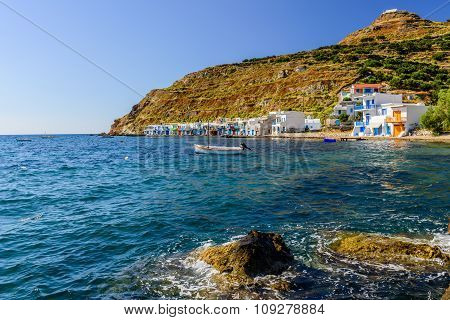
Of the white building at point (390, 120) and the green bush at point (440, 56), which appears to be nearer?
the white building at point (390, 120)

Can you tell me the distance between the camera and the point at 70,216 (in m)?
18.8

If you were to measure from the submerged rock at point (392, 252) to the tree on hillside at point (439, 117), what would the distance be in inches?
2275

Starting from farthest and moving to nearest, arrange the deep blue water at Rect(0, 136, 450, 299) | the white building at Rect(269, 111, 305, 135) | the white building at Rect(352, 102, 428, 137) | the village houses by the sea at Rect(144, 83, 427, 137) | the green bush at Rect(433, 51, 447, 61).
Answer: the green bush at Rect(433, 51, 447, 61) < the white building at Rect(269, 111, 305, 135) < the village houses by the sea at Rect(144, 83, 427, 137) < the white building at Rect(352, 102, 428, 137) < the deep blue water at Rect(0, 136, 450, 299)

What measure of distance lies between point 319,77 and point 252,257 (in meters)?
128

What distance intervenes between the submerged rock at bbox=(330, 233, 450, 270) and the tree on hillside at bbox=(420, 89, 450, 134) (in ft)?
190

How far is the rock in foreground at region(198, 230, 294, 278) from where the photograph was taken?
10.3 metres

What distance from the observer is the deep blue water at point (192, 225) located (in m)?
9.97

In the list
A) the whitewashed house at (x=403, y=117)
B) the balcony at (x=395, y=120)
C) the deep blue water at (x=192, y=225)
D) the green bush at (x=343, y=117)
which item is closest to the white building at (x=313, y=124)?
the green bush at (x=343, y=117)

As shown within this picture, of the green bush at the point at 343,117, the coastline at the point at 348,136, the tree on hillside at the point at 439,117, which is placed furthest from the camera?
the green bush at the point at 343,117

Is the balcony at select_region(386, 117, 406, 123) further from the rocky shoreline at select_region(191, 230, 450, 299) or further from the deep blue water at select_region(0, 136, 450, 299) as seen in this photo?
the rocky shoreline at select_region(191, 230, 450, 299)

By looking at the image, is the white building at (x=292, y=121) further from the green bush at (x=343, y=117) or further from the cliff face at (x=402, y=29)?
the cliff face at (x=402, y=29)


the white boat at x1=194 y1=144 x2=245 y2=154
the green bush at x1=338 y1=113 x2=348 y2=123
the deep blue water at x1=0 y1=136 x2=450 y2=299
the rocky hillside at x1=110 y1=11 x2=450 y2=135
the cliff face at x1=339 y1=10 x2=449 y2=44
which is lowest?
the deep blue water at x1=0 y1=136 x2=450 y2=299

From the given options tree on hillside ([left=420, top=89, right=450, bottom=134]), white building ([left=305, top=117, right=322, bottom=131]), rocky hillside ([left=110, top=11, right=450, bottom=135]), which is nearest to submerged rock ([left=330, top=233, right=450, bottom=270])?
tree on hillside ([left=420, top=89, right=450, bottom=134])
